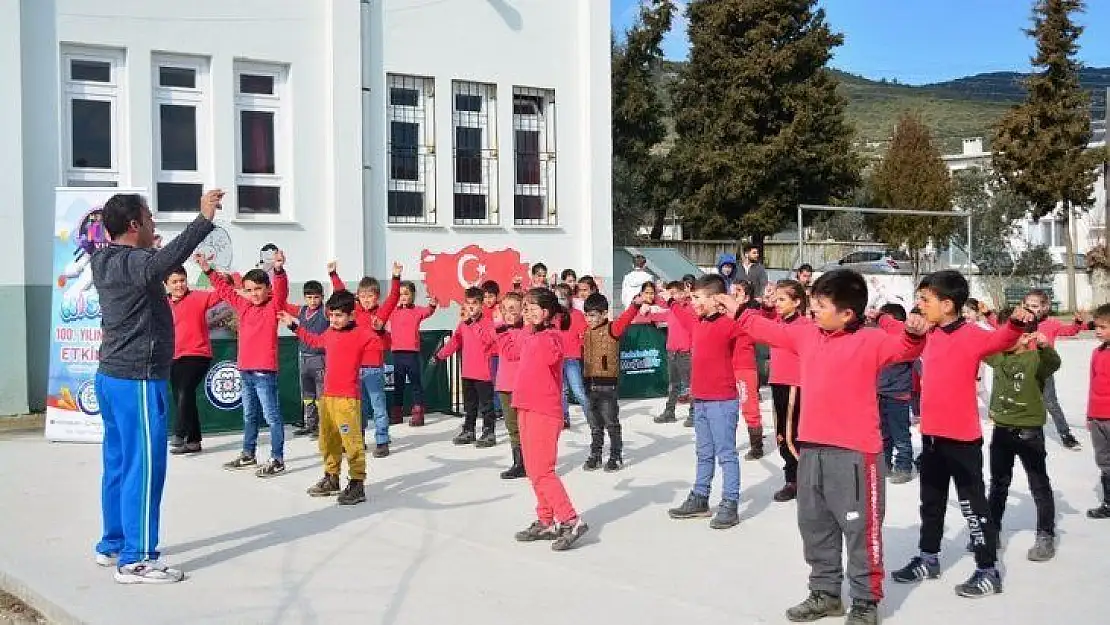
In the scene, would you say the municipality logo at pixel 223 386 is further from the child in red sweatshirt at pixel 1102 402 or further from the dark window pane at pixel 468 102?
the child in red sweatshirt at pixel 1102 402

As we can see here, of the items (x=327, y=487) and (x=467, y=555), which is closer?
(x=467, y=555)

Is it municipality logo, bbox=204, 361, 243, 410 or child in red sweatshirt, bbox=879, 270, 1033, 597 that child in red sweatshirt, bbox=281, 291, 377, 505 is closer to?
municipality logo, bbox=204, 361, 243, 410

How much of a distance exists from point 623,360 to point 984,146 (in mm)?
67522

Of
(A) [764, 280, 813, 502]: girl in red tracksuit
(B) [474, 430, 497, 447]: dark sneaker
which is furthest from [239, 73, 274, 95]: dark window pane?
(A) [764, 280, 813, 502]: girl in red tracksuit

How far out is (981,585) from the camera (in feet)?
21.5

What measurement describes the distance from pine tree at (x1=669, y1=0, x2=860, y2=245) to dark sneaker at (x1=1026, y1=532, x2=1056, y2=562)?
3405cm

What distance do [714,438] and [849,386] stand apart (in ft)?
9.21

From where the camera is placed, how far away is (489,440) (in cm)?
1245

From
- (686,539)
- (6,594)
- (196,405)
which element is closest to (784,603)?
(686,539)

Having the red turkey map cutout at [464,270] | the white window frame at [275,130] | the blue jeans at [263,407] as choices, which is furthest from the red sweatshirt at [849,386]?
the red turkey map cutout at [464,270]

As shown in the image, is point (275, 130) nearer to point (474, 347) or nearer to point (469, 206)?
point (469, 206)

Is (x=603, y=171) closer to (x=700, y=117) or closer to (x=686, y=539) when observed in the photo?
(x=686, y=539)

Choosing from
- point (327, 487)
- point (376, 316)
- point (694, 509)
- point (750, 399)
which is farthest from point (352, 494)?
point (750, 399)

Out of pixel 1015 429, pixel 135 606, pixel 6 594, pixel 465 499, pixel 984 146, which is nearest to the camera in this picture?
pixel 135 606
